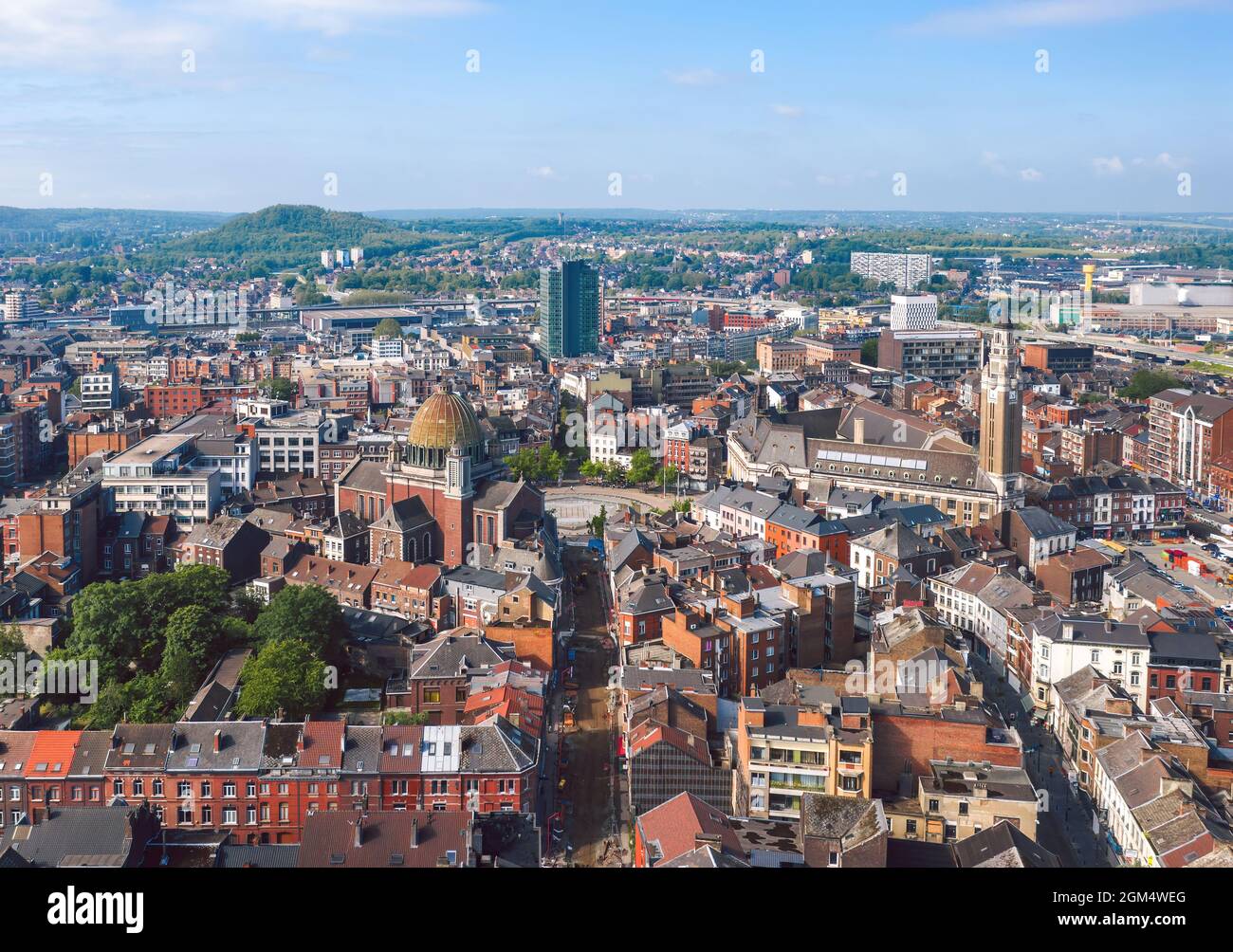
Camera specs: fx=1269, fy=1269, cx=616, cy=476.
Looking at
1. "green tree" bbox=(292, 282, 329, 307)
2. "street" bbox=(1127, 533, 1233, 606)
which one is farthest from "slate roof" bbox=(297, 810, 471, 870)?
"green tree" bbox=(292, 282, 329, 307)

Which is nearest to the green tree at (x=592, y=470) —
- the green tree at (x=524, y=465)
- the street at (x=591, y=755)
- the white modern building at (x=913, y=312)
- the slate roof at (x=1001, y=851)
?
the green tree at (x=524, y=465)

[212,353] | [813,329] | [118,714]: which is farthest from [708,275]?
[118,714]

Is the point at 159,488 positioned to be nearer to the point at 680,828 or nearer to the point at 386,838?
the point at 386,838

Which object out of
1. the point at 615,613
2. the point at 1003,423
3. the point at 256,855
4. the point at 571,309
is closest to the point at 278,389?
the point at 571,309

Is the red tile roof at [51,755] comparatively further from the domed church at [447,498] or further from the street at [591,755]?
the domed church at [447,498]

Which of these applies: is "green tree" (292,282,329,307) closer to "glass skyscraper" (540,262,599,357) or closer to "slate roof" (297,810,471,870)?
"glass skyscraper" (540,262,599,357)
